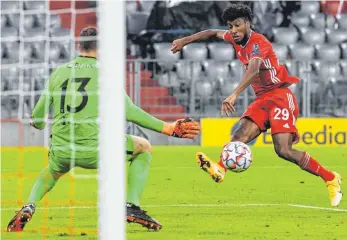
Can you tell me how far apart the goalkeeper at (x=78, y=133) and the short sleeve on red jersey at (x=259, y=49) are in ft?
7.31

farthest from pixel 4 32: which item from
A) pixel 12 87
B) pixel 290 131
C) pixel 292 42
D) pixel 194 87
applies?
pixel 290 131

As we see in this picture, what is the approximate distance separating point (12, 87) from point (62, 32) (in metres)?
1.56

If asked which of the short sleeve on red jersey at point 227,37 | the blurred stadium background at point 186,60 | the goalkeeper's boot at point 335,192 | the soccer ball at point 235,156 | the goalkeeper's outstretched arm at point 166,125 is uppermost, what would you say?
the blurred stadium background at point 186,60

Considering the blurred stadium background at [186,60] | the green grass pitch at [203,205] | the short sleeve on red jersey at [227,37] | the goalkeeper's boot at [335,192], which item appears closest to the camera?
the green grass pitch at [203,205]

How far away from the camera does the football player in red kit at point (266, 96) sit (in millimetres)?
8836

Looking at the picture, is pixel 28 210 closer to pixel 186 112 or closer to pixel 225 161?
pixel 225 161

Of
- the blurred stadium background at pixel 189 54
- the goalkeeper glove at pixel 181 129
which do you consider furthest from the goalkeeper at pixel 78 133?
the blurred stadium background at pixel 189 54

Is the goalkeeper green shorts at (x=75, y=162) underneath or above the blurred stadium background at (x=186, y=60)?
underneath

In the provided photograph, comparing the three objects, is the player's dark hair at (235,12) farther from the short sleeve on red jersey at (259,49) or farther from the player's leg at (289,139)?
the player's leg at (289,139)

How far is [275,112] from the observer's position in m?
9.12

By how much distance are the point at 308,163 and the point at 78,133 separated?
275cm

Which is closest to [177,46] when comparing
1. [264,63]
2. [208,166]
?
[264,63]

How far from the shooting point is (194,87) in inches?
786

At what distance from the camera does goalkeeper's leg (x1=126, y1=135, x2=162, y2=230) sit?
6.77m
